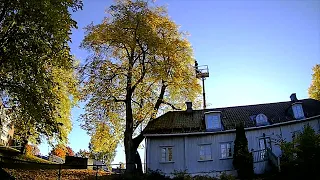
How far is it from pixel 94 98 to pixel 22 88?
375 inches

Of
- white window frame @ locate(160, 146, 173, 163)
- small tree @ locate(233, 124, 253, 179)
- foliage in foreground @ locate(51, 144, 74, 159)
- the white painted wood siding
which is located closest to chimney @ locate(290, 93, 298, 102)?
the white painted wood siding

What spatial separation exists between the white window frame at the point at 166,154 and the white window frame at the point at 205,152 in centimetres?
232

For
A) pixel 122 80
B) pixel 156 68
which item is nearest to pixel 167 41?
pixel 156 68

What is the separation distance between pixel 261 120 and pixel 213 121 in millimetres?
3818

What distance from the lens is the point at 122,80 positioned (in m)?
26.3

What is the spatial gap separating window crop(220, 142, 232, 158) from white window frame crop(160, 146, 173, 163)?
395 centimetres

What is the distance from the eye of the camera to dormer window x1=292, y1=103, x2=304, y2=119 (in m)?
26.7

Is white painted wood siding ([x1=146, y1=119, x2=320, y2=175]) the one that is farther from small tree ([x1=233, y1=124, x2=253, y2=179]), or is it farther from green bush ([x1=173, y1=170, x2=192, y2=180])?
small tree ([x1=233, y1=124, x2=253, y2=179])

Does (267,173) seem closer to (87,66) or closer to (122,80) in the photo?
(122,80)

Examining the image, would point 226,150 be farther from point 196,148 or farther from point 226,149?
point 196,148

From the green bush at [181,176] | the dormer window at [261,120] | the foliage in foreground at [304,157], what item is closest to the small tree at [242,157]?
the dormer window at [261,120]

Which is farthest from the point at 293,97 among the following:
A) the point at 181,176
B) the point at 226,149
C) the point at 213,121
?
the point at 181,176

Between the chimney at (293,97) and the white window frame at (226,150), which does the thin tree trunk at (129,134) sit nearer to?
the white window frame at (226,150)

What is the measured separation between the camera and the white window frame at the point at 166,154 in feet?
85.3
